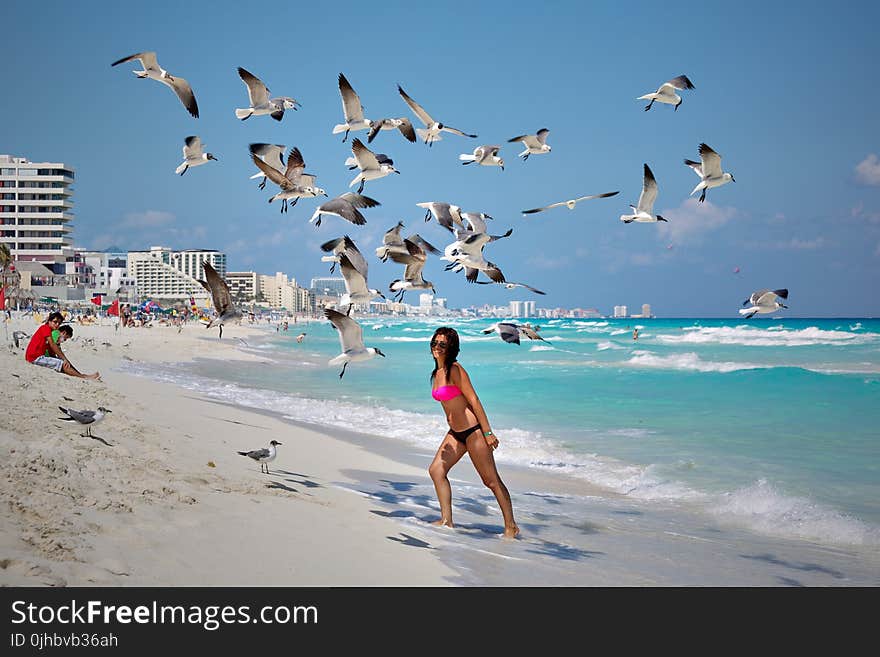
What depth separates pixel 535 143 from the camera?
11.0m

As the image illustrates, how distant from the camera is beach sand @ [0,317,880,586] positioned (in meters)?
4.75

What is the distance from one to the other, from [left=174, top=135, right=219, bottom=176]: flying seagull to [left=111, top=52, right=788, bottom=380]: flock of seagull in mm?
13

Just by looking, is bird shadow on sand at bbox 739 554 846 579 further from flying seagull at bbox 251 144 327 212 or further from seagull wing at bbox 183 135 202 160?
seagull wing at bbox 183 135 202 160

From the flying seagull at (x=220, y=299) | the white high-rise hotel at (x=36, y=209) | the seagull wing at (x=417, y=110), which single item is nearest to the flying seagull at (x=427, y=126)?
the seagull wing at (x=417, y=110)

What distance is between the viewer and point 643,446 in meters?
13.9

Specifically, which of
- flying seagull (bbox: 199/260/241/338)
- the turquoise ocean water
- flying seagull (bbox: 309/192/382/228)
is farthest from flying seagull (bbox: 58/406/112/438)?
the turquoise ocean water

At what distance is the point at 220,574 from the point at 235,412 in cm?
951

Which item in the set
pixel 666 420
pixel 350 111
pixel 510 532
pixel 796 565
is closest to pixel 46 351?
pixel 350 111

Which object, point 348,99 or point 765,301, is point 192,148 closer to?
point 348,99

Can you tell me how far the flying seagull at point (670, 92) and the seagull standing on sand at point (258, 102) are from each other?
15.9 feet

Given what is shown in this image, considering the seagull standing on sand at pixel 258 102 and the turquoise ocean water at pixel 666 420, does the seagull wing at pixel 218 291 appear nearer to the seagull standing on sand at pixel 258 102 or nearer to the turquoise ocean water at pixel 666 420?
the seagull standing on sand at pixel 258 102

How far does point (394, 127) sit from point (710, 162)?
4117 mm

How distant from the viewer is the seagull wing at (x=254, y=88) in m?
9.77

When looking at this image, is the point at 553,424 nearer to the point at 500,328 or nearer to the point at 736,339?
the point at 500,328
